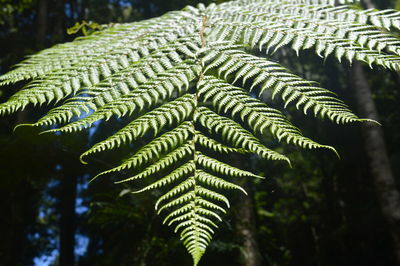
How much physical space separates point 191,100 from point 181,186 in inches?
10.2

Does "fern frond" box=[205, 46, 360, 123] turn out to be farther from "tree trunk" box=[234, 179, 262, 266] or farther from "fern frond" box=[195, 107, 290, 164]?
"tree trunk" box=[234, 179, 262, 266]

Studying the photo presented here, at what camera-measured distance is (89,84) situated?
0.94 meters

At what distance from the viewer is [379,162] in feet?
12.6

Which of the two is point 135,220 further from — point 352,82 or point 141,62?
point 352,82

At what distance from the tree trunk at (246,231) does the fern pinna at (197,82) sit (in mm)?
2564

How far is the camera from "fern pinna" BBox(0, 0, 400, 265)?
2.47ft

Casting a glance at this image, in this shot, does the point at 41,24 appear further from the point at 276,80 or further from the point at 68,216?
the point at 276,80

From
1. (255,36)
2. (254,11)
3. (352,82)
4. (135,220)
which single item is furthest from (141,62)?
(352,82)

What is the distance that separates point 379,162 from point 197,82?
378 cm

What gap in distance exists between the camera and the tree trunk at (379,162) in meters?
3.57

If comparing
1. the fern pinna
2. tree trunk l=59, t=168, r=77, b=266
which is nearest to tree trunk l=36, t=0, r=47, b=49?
tree trunk l=59, t=168, r=77, b=266

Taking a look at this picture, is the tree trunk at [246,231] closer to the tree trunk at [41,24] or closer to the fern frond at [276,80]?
the fern frond at [276,80]

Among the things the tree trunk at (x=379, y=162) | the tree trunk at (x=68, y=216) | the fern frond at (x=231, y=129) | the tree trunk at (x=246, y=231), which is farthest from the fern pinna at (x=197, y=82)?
the tree trunk at (x=68, y=216)

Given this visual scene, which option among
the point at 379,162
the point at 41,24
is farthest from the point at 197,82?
the point at 41,24
